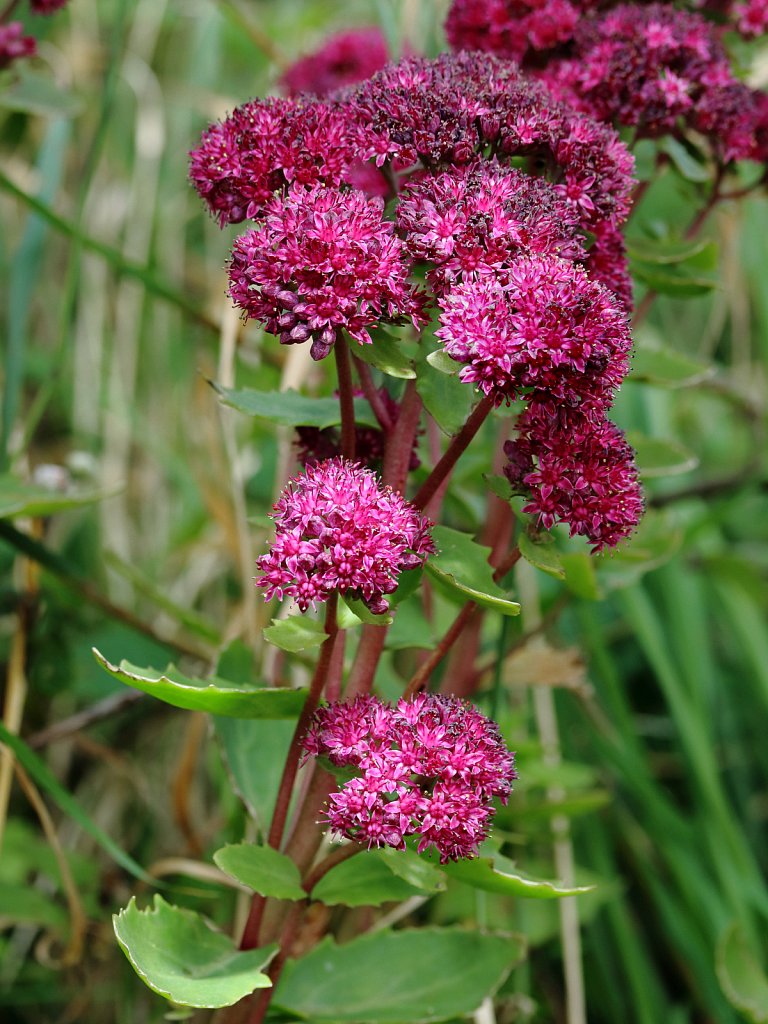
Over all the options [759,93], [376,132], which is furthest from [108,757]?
[759,93]

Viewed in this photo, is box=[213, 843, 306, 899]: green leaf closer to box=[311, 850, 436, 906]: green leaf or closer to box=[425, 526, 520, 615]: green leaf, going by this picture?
box=[311, 850, 436, 906]: green leaf

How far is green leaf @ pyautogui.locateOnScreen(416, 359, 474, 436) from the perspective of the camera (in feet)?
3.18

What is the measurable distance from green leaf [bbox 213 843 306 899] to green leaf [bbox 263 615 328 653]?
0.21 metres

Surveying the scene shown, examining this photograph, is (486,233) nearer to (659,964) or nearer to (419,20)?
(419,20)

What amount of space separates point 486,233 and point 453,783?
0.45m

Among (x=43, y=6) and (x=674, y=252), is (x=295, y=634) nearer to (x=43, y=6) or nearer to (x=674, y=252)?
(x=674, y=252)

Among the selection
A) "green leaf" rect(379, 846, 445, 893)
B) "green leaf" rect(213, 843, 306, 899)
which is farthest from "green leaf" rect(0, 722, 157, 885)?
"green leaf" rect(379, 846, 445, 893)

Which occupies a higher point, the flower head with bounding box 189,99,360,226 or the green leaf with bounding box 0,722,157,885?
the flower head with bounding box 189,99,360,226

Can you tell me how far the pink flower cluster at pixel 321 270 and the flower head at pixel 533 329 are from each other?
60mm

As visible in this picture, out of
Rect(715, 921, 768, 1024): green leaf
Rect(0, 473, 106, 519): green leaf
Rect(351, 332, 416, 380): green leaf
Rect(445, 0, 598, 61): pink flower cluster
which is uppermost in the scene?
Rect(445, 0, 598, 61): pink flower cluster

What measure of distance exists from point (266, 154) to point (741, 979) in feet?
3.93

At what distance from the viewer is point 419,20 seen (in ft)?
6.86

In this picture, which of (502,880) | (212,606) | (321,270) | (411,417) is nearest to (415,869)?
(502,880)

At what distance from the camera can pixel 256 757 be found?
1.25 meters
